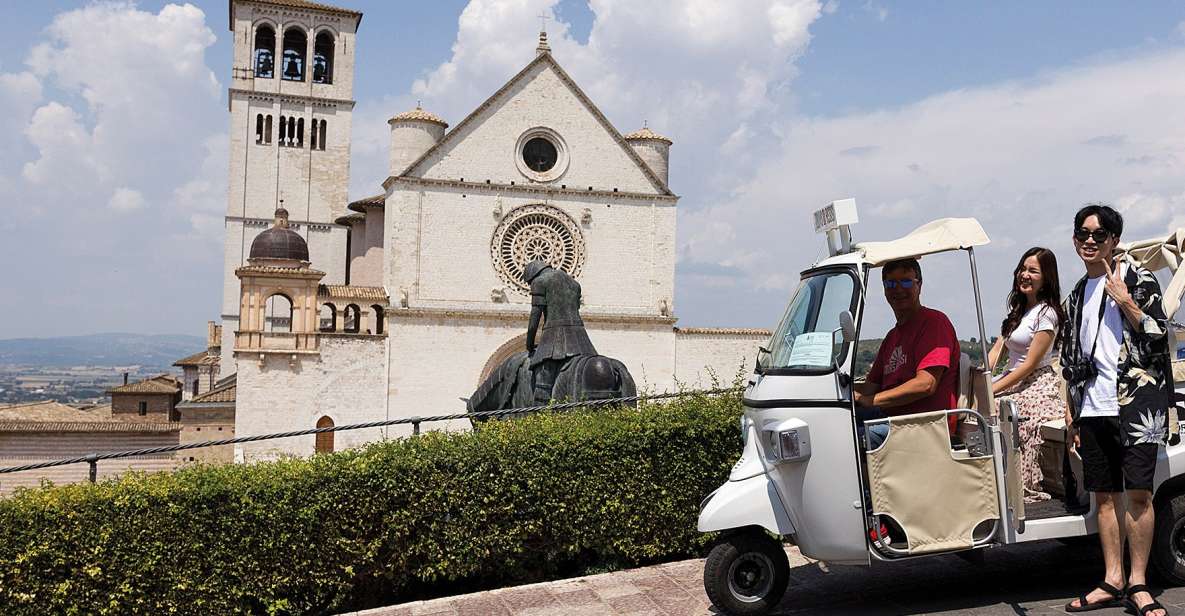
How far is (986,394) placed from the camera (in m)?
5.50

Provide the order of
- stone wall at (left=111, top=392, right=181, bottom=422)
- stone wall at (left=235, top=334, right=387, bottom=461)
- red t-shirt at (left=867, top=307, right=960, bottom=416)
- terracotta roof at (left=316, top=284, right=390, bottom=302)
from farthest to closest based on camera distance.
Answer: stone wall at (left=111, top=392, right=181, bottom=422), terracotta roof at (left=316, top=284, right=390, bottom=302), stone wall at (left=235, top=334, right=387, bottom=461), red t-shirt at (left=867, top=307, right=960, bottom=416)

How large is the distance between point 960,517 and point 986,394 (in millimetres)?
716

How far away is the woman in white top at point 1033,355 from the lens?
6188 mm

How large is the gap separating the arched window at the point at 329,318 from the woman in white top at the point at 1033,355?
104 ft

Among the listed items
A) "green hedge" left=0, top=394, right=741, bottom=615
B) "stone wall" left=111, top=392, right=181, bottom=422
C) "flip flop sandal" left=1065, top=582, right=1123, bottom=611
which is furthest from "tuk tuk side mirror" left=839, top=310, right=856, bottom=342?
"stone wall" left=111, top=392, right=181, bottom=422

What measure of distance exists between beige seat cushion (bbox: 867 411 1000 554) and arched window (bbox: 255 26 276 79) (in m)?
45.0

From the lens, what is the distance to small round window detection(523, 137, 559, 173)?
3778cm

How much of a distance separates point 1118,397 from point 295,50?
4672 cm

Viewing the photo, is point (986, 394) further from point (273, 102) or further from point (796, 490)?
point (273, 102)

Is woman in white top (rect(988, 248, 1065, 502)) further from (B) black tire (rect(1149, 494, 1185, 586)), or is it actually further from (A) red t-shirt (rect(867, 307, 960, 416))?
(A) red t-shirt (rect(867, 307, 960, 416))

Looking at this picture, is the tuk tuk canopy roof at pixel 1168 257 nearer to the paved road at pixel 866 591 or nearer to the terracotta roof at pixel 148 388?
the paved road at pixel 866 591

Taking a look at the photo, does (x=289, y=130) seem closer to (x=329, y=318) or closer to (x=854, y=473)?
(x=329, y=318)

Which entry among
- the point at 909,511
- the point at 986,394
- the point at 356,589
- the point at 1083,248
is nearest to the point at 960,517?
the point at 909,511

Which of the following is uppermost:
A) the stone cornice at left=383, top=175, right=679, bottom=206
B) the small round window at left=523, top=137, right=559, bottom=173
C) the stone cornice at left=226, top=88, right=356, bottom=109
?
the stone cornice at left=226, top=88, right=356, bottom=109
